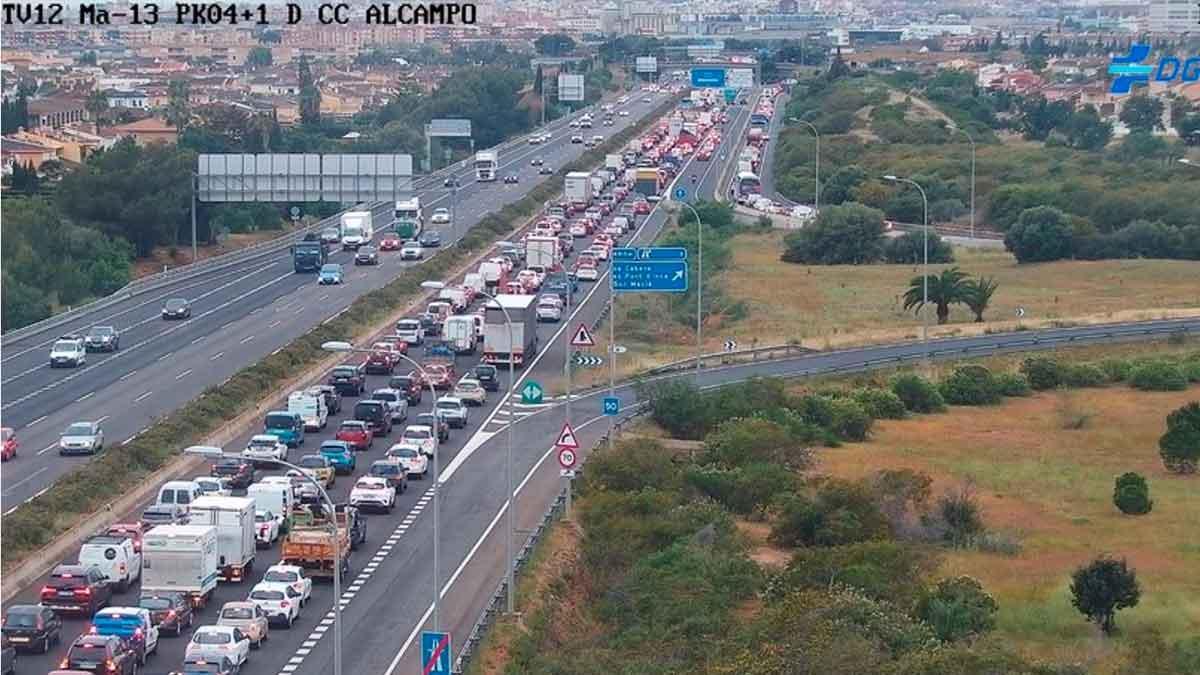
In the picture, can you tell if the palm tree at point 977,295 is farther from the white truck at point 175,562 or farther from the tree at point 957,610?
the white truck at point 175,562

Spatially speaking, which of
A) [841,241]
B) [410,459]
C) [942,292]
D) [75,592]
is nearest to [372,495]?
[410,459]

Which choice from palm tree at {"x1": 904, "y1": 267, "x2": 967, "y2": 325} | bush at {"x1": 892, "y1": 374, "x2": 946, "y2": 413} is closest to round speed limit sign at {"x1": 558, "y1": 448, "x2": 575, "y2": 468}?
bush at {"x1": 892, "y1": 374, "x2": 946, "y2": 413}

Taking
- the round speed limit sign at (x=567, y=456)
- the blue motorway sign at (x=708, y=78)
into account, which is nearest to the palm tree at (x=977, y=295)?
the blue motorway sign at (x=708, y=78)

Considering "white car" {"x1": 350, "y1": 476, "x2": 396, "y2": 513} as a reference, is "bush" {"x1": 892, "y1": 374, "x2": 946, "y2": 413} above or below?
below

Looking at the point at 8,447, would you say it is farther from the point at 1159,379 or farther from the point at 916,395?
the point at 1159,379

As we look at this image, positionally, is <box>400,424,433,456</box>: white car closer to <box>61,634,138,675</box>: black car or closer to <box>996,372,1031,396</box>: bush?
<box>61,634,138,675</box>: black car

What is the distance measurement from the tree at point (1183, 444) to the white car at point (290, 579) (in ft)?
82.0

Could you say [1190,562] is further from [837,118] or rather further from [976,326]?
[837,118]

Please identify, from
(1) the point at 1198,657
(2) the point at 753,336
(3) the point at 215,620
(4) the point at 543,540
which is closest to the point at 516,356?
(2) the point at 753,336

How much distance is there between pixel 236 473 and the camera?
4822 centimetres

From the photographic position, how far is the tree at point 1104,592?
38312 mm

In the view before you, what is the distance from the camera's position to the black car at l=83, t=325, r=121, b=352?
69.9 meters

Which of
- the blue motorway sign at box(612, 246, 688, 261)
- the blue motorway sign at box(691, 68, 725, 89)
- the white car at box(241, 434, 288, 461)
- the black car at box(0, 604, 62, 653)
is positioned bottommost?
the white car at box(241, 434, 288, 461)

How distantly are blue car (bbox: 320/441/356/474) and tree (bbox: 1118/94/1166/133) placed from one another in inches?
5048
